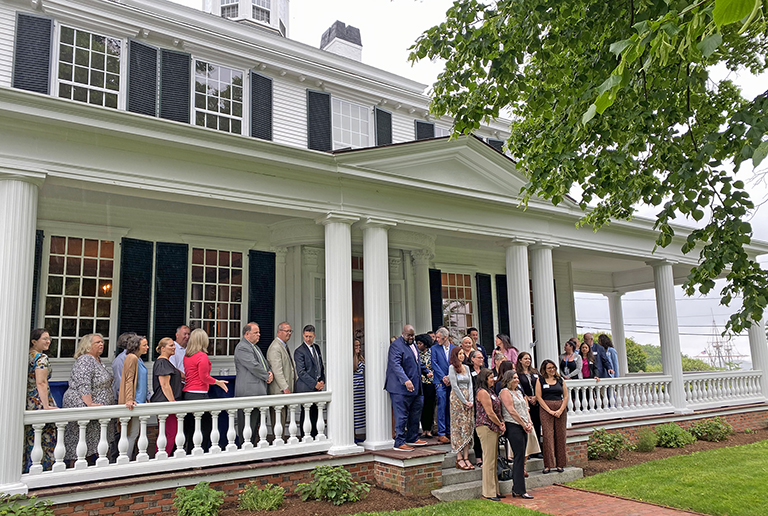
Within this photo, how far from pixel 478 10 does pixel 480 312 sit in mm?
8773

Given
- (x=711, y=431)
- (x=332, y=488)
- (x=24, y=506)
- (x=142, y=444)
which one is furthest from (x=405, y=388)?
(x=711, y=431)

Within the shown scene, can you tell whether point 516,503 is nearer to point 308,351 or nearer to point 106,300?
point 308,351

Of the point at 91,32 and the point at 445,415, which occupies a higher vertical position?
the point at 91,32

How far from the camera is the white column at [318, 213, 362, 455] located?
851 centimetres

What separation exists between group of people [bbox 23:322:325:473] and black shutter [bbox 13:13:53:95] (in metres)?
4.51

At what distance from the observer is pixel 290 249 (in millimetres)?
11148

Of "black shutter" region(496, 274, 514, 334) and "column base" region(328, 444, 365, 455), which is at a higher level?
"black shutter" region(496, 274, 514, 334)

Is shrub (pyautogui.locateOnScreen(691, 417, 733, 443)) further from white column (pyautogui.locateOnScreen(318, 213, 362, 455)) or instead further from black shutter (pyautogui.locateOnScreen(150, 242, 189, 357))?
black shutter (pyautogui.locateOnScreen(150, 242, 189, 357))

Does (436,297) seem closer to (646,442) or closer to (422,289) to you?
(422,289)

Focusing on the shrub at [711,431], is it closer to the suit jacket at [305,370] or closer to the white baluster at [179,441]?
the suit jacket at [305,370]

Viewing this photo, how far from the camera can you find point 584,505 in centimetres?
766

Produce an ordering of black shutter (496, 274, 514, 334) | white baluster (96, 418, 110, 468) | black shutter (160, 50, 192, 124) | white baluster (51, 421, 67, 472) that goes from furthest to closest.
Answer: black shutter (496, 274, 514, 334)
black shutter (160, 50, 192, 124)
white baluster (96, 418, 110, 468)
white baluster (51, 421, 67, 472)

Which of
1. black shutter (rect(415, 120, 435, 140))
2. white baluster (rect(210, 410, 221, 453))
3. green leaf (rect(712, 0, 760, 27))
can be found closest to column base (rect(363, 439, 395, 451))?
white baluster (rect(210, 410, 221, 453))

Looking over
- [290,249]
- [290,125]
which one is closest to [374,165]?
[290,249]
